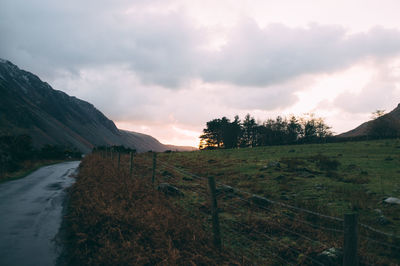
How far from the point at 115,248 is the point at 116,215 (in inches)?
60.1

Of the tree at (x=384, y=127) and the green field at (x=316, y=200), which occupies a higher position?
the tree at (x=384, y=127)

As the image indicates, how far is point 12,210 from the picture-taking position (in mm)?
9086

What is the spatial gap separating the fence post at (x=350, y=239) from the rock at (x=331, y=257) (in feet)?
5.76

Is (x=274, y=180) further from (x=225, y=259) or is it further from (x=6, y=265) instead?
(x=6, y=265)

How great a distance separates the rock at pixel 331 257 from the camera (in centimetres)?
478

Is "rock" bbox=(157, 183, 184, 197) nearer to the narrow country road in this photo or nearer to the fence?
the fence

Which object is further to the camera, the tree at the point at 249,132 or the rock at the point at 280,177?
the tree at the point at 249,132

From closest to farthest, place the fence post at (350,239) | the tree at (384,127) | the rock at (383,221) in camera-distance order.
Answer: the fence post at (350,239) → the rock at (383,221) → the tree at (384,127)

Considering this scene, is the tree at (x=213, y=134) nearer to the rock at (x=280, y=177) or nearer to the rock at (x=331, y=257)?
the rock at (x=280, y=177)

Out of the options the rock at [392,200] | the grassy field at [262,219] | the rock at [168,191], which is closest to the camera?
the grassy field at [262,219]

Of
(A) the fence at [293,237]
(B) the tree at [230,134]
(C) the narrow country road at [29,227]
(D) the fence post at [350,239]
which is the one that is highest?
(B) the tree at [230,134]

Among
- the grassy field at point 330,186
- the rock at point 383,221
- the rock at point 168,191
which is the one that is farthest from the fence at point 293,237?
the grassy field at point 330,186

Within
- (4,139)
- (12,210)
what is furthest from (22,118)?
(12,210)

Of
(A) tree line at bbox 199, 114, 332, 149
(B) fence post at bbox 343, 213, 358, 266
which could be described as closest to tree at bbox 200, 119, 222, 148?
(A) tree line at bbox 199, 114, 332, 149
